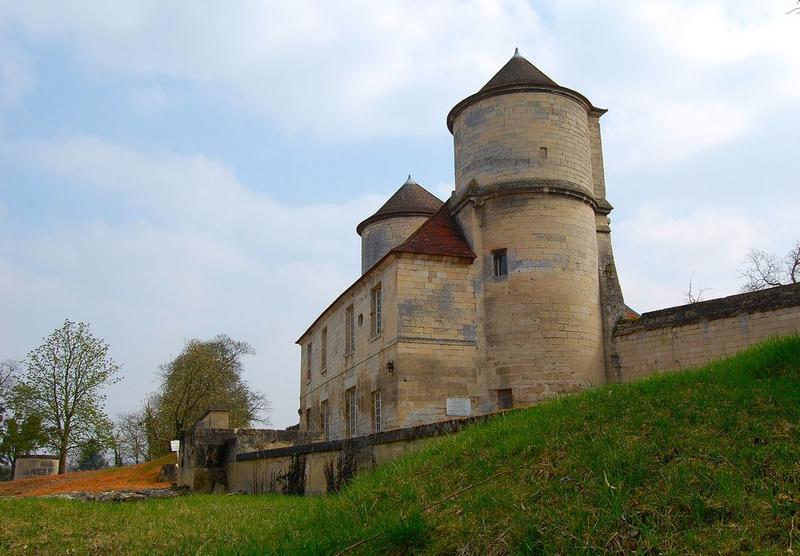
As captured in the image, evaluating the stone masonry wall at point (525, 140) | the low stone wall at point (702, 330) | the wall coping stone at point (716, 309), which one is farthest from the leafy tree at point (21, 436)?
the wall coping stone at point (716, 309)

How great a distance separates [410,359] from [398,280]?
2228 millimetres

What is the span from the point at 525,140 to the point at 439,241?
3.89 metres

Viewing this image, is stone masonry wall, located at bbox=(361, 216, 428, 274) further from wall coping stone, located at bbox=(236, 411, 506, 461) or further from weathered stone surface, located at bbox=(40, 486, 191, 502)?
wall coping stone, located at bbox=(236, 411, 506, 461)

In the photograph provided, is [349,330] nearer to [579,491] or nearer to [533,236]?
[533,236]

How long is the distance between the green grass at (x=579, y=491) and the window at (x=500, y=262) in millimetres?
12453

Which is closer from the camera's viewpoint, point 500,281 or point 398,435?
point 398,435

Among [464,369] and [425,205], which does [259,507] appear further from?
[425,205]

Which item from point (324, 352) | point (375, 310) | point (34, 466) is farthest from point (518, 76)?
point (34, 466)

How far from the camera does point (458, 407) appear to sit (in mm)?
19734

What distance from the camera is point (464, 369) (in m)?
20.1

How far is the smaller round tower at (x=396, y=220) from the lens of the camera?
104ft

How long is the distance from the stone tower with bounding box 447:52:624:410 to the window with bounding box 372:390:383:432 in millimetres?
3276

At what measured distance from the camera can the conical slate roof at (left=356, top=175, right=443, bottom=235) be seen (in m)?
31.9

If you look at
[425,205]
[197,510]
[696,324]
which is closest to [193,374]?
[425,205]
